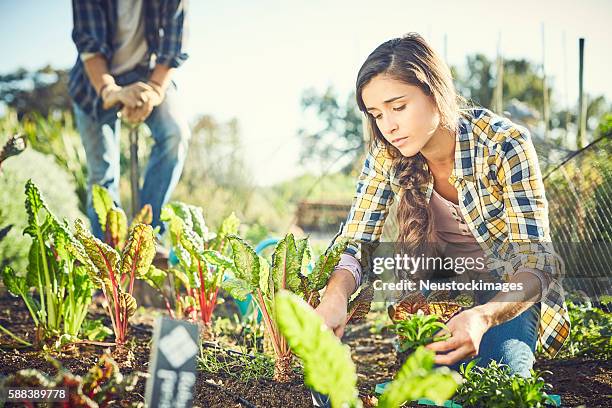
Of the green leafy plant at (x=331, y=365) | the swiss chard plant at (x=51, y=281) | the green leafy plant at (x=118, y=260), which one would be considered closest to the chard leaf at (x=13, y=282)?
the swiss chard plant at (x=51, y=281)

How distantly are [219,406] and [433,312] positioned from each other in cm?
61

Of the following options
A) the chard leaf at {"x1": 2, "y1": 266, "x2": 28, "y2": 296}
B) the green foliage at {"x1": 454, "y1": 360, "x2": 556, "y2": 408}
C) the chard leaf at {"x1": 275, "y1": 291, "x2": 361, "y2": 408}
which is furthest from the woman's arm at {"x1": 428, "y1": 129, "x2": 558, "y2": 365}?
the chard leaf at {"x1": 2, "y1": 266, "x2": 28, "y2": 296}

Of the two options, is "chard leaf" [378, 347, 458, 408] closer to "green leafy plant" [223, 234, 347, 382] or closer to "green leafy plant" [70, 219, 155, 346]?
"green leafy plant" [223, 234, 347, 382]

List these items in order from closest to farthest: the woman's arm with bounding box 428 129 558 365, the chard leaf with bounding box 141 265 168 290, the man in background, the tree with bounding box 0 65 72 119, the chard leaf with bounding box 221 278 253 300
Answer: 1. the woman's arm with bounding box 428 129 558 365
2. the chard leaf with bounding box 221 278 253 300
3. the chard leaf with bounding box 141 265 168 290
4. the man in background
5. the tree with bounding box 0 65 72 119

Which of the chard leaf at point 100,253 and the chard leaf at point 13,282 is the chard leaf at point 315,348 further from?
the chard leaf at point 13,282

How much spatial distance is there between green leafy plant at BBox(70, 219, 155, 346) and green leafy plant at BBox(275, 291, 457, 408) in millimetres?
827

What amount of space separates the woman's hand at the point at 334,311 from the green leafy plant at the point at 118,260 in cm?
58

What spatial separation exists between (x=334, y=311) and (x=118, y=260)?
694 millimetres

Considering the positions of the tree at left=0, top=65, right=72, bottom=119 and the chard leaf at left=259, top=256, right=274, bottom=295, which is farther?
the tree at left=0, top=65, right=72, bottom=119

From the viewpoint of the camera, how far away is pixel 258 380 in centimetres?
164

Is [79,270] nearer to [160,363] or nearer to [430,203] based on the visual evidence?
[160,363]

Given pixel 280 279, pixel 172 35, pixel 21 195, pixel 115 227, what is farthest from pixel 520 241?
pixel 21 195

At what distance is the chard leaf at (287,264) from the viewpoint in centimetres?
160

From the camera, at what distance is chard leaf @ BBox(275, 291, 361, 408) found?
0.95m
